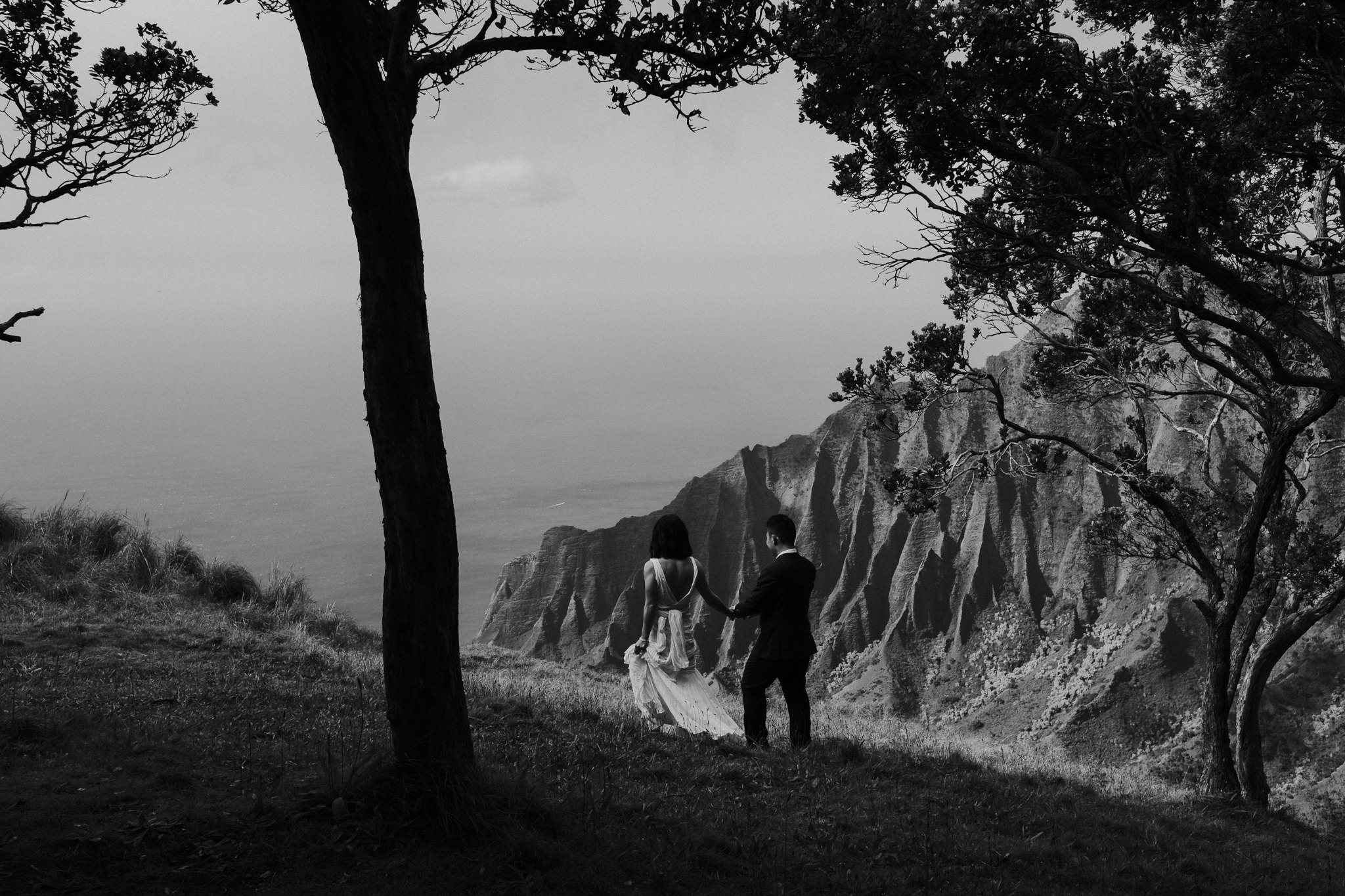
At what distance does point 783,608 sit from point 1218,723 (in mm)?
7504

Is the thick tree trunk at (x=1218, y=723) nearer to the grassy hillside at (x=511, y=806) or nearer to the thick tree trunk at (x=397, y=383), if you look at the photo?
the grassy hillside at (x=511, y=806)

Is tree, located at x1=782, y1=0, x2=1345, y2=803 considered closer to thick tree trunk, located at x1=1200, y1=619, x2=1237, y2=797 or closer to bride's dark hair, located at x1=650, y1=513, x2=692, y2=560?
thick tree trunk, located at x1=1200, y1=619, x2=1237, y2=797

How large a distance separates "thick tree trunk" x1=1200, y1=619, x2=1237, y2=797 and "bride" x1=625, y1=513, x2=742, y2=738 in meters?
6.88

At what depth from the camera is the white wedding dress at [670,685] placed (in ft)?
29.1

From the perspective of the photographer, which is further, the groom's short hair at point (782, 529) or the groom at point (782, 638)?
the groom's short hair at point (782, 529)

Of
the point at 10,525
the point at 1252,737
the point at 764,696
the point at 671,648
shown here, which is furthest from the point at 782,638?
the point at 10,525

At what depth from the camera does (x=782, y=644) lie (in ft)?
27.2

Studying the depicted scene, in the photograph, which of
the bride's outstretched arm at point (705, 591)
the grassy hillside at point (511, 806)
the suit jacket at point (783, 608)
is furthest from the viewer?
the bride's outstretched arm at point (705, 591)

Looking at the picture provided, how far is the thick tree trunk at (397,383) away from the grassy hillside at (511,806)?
468 millimetres

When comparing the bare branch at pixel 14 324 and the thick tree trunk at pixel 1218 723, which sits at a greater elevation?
the bare branch at pixel 14 324

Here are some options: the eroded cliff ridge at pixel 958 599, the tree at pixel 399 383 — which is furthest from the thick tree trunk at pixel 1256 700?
the eroded cliff ridge at pixel 958 599

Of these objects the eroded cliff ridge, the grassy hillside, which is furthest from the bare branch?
the eroded cliff ridge

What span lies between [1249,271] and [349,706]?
1091 cm

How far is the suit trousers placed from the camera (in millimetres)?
8352
